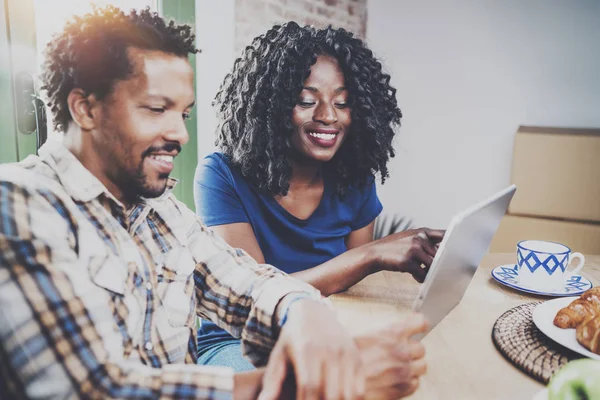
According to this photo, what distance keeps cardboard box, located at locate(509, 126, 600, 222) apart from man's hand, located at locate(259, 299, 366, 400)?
2.32 meters

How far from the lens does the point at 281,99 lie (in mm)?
1478

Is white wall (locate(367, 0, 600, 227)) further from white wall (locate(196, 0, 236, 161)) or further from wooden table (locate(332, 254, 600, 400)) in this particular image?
wooden table (locate(332, 254, 600, 400))

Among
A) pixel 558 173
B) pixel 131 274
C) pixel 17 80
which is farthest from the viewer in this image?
pixel 558 173

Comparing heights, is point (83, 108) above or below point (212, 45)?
below

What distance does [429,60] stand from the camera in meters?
3.22

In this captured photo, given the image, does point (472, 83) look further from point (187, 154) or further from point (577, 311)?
point (577, 311)

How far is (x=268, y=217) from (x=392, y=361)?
86cm

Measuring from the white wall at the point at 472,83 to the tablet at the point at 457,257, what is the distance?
228 centimetres

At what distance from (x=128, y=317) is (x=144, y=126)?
0.29 m

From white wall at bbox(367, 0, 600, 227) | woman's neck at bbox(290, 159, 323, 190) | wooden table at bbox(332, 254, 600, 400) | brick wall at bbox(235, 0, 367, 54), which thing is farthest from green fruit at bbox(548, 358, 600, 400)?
white wall at bbox(367, 0, 600, 227)

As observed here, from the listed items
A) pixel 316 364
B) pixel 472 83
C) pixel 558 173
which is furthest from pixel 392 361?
pixel 472 83

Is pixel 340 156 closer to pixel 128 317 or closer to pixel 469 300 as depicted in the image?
pixel 469 300

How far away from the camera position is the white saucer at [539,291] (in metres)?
1.19

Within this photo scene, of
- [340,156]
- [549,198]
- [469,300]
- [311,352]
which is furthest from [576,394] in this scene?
[549,198]
